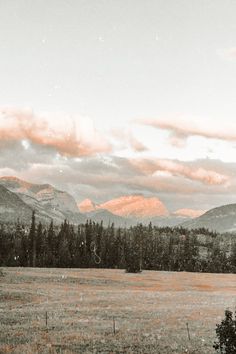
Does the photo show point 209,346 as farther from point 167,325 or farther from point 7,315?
point 7,315

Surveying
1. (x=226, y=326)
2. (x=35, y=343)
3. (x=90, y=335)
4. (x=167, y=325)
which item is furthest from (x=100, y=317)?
(x=226, y=326)

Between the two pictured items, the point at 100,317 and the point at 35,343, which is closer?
the point at 35,343

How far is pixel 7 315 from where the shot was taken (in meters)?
46.2

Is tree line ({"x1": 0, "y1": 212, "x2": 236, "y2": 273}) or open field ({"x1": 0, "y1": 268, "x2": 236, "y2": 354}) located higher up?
tree line ({"x1": 0, "y1": 212, "x2": 236, "y2": 273})

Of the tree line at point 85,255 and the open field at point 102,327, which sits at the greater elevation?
the tree line at point 85,255

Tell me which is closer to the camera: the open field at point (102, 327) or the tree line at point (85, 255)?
the open field at point (102, 327)

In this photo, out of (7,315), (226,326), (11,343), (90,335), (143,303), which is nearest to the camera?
(226,326)

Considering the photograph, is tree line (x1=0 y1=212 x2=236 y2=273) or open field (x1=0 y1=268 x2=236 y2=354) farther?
tree line (x1=0 y1=212 x2=236 y2=273)

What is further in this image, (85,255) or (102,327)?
(85,255)

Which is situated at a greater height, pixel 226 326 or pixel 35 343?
pixel 226 326

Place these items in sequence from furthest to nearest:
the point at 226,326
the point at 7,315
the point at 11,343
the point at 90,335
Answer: the point at 7,315
the point at 90,335
the point at 11,343
the point at 226,326

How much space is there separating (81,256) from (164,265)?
3466 cm

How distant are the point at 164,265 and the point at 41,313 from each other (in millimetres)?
146724

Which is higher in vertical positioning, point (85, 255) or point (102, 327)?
point (85, 255)
